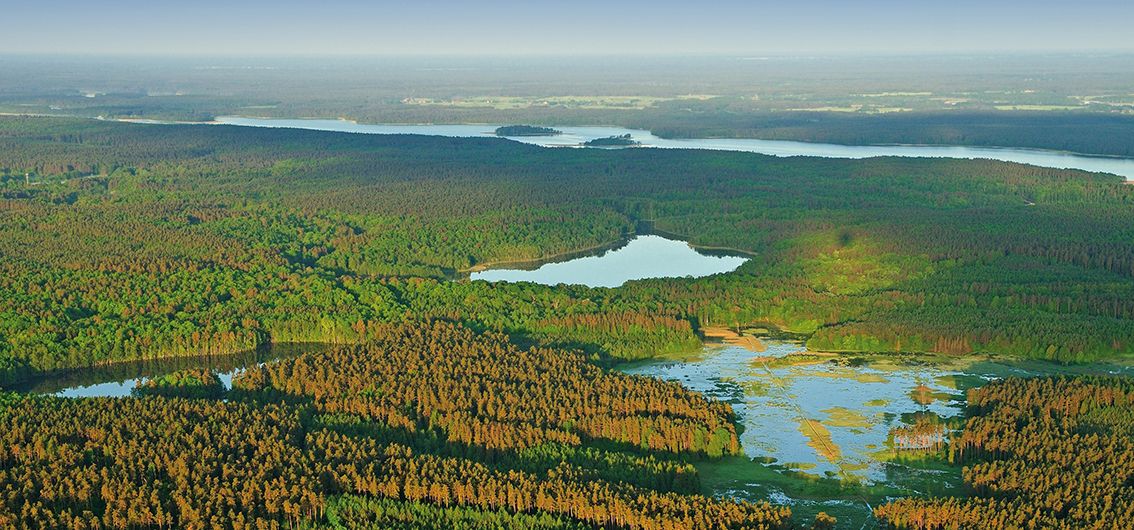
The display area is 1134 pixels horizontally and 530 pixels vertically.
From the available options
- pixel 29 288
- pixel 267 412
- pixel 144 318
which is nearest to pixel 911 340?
pixel 267 412

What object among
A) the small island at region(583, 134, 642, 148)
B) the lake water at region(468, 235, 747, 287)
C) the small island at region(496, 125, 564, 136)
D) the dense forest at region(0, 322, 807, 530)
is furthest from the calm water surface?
the small island at region(496, 125, 564, 136)

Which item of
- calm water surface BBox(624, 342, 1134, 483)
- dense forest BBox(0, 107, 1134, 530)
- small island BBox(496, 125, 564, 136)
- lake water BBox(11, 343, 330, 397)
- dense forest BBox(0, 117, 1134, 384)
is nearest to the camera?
dense forest BBox(0, 107, 1134, 530)

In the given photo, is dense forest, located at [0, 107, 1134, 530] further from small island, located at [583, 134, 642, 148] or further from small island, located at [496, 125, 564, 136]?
small island, located at [496, 125, 564, 136]

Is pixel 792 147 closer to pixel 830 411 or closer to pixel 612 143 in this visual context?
pixel 612 143

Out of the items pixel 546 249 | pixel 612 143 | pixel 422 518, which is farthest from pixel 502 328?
pixel 612 143

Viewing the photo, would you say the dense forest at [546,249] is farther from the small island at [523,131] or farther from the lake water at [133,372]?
the small island at [523,131]
